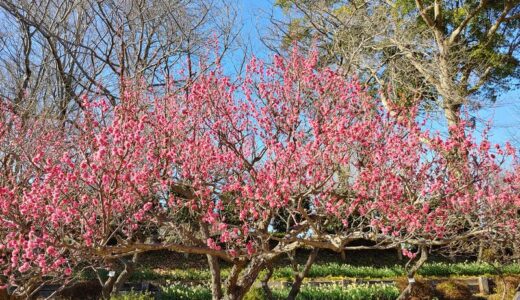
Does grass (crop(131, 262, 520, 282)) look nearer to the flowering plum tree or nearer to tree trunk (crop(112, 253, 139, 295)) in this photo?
tree trunk (crop(112, 253, 139, 295))

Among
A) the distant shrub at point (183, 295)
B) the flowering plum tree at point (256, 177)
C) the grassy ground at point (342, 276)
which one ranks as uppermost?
the flowering plum tree at point (256, 177)

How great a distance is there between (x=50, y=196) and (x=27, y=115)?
3.55 metres

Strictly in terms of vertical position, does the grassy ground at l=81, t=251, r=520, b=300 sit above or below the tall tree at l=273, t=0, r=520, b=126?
below

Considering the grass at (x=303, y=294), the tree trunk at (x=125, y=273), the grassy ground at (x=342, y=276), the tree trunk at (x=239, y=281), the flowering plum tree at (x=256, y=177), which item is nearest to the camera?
the flowering plum tree at (x=256, y=177)

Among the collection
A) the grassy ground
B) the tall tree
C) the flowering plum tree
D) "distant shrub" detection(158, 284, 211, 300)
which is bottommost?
"distant shrub" detection(158, 284, 211, 300)

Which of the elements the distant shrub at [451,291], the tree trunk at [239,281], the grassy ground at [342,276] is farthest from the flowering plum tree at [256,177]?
the distant shrub at [451,291]

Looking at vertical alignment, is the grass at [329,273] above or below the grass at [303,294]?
above

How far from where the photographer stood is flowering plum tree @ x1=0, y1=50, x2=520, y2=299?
5.00 metres

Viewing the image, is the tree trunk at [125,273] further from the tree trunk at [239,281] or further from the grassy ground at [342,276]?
the tree trunk at [239,281]

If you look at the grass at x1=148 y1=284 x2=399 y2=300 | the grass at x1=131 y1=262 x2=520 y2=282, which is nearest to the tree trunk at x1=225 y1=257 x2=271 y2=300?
the grass at x1=148 y1=284 x2=399 y2=300

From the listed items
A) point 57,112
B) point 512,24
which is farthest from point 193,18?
point 512,24

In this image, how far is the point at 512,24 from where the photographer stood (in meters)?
15.5

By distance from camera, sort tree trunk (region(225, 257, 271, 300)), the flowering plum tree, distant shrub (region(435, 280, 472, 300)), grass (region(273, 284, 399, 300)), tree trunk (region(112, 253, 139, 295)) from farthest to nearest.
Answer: distant shrub (region(435, 280, 472, 300)), grass (region(273, 284, 399, 300)), tree trunk (region(112, 253, 139, 295)), tree trunk (region(225, 257, 271, 300)), the flowering plum tree

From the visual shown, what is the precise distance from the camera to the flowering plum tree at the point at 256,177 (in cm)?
500
